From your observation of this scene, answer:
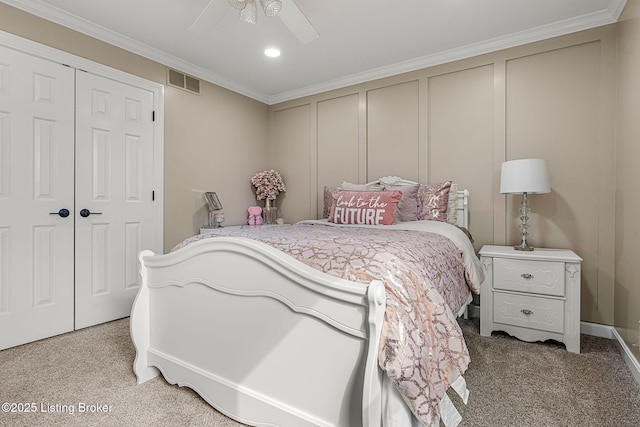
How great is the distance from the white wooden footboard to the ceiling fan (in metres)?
1.37

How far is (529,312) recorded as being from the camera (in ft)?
7.44

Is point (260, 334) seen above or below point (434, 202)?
below

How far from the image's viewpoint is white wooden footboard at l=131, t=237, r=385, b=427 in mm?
1116

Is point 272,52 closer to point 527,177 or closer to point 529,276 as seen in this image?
point 527,177

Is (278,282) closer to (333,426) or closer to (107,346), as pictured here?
(333,426)

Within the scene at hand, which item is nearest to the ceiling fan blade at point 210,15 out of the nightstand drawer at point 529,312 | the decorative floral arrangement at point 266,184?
the decorative floral arrangement at point 266,184

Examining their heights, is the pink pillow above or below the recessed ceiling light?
below

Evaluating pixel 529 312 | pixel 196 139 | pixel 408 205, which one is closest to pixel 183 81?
pixel 196 139

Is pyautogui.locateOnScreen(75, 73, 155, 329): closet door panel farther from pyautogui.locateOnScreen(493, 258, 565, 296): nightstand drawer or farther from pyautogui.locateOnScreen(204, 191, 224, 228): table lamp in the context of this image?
pyautogui.locateOnScreen(493, 258, 565, 296): nightstand drawer

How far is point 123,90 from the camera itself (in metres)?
2.82

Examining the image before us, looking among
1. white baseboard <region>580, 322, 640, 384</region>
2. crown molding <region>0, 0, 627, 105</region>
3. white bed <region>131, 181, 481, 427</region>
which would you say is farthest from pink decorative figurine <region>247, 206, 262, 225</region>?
white baseboard <region>580, 322, 640, 384</region>

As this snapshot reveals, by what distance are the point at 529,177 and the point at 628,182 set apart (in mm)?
543

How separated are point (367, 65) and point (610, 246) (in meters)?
2.61

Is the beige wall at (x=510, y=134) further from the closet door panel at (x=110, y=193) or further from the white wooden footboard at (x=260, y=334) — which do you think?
the white wooden footboard at (x=260, y=334)
